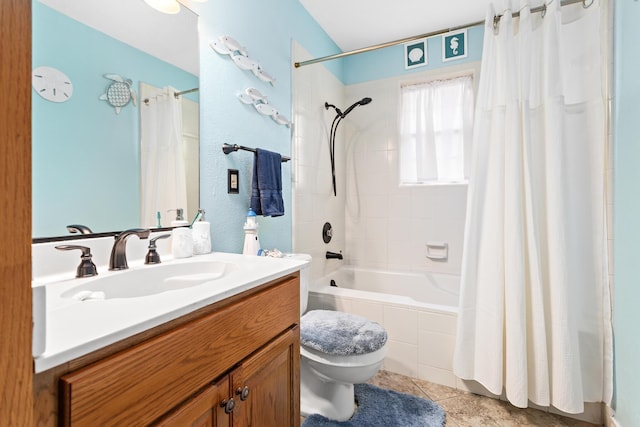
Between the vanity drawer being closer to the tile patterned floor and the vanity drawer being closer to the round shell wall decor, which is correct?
the round shell wall decor

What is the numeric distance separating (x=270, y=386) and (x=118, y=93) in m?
1.07

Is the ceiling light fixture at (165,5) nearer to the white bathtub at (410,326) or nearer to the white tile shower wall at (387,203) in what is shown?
the white bathtub at (410,326)

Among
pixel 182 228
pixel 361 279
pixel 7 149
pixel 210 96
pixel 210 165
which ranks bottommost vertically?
pixel 361 279

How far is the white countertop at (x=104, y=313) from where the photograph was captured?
1.48 feet

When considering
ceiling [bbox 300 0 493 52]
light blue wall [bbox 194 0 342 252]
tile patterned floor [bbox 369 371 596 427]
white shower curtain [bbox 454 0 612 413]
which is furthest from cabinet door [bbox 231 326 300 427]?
ceiling [bbox 300 0 493 52]

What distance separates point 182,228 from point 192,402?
0.68m

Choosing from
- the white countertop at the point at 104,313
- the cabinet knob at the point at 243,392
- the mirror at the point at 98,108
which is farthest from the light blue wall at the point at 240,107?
the cabinet knob at the point at 243,392

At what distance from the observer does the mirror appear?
851mm

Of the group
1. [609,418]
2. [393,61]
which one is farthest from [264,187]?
[609,418]

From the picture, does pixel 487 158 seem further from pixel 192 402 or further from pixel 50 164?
pixel 50 164

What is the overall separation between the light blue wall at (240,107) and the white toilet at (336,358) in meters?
0.50

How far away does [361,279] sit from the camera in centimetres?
265

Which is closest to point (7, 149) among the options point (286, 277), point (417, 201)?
point (286, 277)

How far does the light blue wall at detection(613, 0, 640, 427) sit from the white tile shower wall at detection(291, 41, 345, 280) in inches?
63.5
